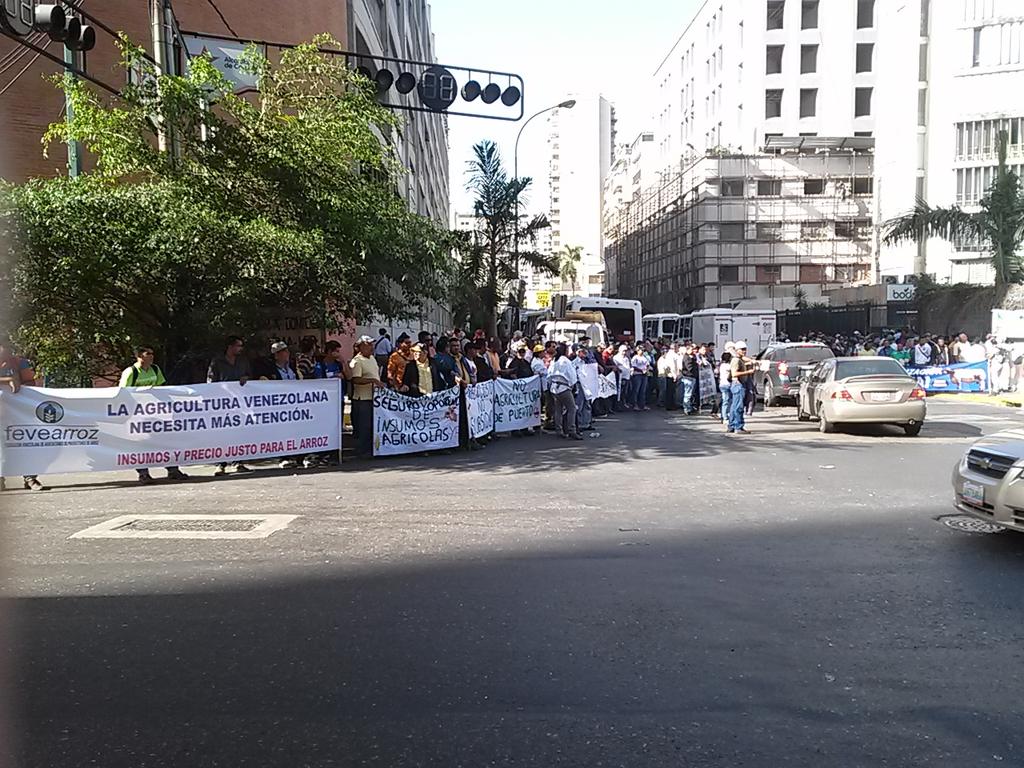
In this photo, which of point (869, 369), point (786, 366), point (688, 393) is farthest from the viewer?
point (786, 366)

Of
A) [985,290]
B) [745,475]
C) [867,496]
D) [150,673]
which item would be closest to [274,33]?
[745,475]

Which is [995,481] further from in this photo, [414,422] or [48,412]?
[48,412]

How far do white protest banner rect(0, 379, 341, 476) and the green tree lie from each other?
1550mm

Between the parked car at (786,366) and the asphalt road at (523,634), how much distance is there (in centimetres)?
1210

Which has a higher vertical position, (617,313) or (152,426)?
(617,313)

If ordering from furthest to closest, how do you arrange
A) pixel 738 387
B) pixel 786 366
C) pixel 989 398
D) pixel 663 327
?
pixel 663 327, pixel 989 398, pixel 786 366, pixel 738 387

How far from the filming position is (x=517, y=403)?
54.2 ft

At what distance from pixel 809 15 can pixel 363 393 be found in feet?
218

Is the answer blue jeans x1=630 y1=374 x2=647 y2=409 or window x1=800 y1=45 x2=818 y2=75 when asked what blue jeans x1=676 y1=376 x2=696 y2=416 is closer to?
blue jeans x1=630 y1=374 x2=647 y2=409

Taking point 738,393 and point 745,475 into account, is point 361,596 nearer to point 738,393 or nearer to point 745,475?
point 745,475

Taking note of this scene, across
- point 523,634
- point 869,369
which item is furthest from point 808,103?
point 523,634

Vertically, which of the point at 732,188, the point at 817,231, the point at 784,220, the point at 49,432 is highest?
the point at 732,188

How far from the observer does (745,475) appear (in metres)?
11.2

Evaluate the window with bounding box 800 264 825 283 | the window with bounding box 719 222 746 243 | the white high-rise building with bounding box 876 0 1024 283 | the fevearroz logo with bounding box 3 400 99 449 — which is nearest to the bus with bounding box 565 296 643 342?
the white high-rise building with bounding box 876 0 1024 283
